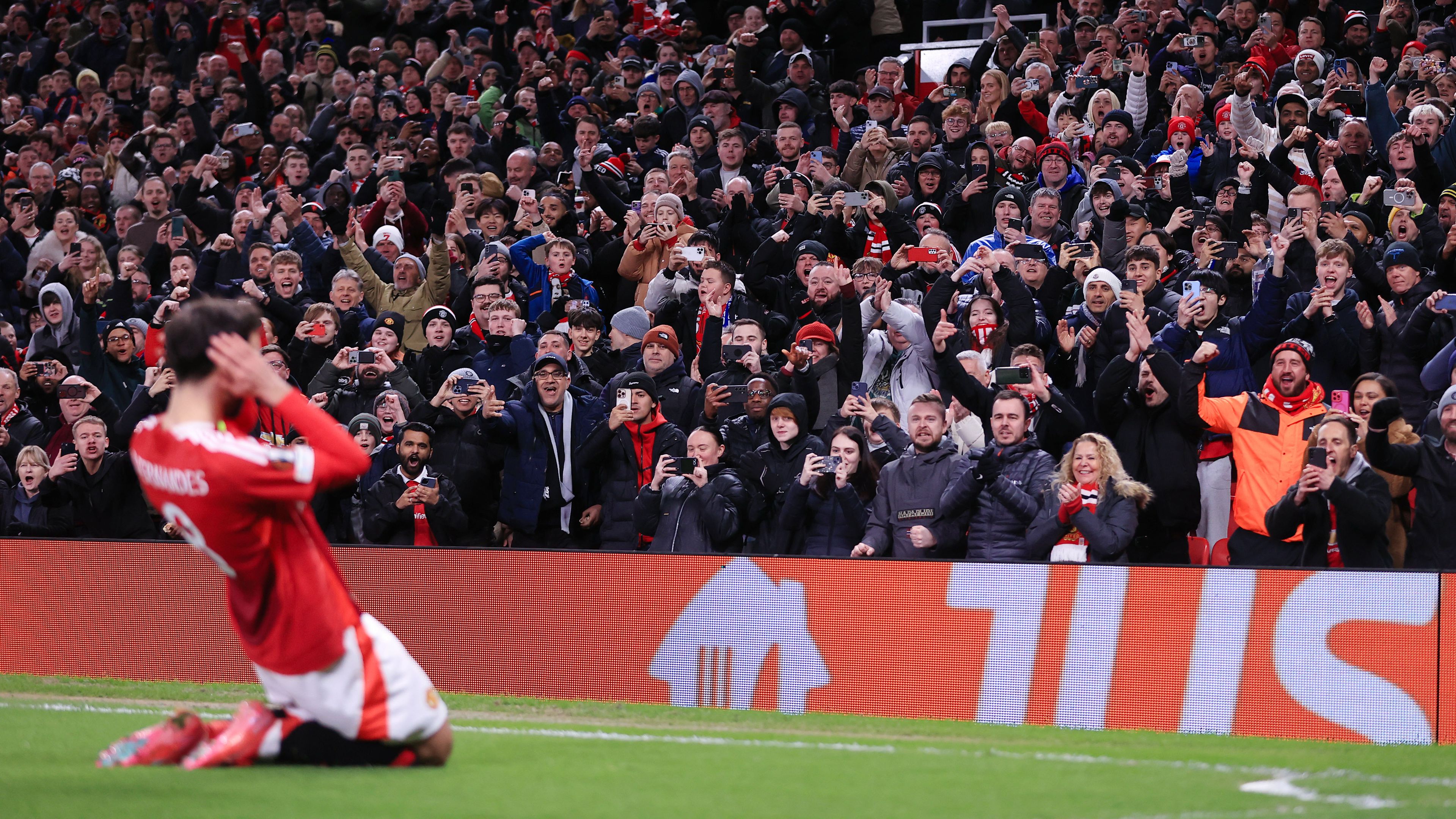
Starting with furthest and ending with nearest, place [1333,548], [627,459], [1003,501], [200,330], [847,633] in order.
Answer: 1. [627,459]
2. [1003,501]
3. [1333,548]
4. [847,633]
5. [200,330]

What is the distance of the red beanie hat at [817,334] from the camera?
1130cm

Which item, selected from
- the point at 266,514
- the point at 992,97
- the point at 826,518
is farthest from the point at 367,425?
the point at 992,97

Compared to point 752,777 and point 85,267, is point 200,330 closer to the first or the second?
point 752,777

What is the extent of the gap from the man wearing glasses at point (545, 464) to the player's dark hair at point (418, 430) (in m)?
0.37

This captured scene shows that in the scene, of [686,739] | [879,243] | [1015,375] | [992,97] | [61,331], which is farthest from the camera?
[992,97]

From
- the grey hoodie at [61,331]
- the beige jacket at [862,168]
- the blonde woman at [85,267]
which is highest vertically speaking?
the beige jacket at [862,168]

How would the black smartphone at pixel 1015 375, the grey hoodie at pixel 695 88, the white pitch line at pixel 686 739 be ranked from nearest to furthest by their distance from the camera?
the white pitch line at pixel 686 739
the black smartphone at pixel 1015 375
the grey hoodie at pixel 695 88

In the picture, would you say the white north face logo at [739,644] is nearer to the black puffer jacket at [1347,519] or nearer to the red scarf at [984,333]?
the black puffer jacket at [1347,519]

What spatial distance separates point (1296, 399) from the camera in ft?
31.1

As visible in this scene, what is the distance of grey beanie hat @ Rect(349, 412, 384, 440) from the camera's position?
10992mm

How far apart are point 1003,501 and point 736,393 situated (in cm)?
241

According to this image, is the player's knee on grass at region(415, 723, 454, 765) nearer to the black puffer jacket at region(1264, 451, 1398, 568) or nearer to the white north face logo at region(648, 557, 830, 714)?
the white north face logo at region(648, 557, 830, 714)

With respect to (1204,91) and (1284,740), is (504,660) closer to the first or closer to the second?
(1284,740)

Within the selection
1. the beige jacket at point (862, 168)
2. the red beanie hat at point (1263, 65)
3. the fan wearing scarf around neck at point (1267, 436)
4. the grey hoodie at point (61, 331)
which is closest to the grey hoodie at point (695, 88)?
the beige jacket at point (862, 168)
